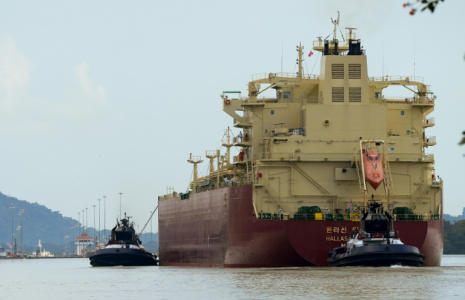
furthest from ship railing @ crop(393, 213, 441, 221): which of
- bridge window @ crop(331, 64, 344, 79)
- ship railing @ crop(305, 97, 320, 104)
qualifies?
ship railing @ crop(305, 97, 320, 104)

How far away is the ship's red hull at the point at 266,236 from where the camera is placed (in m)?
58.2

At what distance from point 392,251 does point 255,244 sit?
27.3ft

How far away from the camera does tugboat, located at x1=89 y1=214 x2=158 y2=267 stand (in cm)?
8112

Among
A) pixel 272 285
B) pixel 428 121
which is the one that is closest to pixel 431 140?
pixel 428 121

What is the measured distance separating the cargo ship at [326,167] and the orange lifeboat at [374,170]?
0.18ft

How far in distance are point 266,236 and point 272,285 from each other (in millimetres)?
13069

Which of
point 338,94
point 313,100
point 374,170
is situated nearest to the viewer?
point 374,170

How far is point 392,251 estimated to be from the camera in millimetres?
54969

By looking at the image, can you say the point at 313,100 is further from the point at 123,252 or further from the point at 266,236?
the point at 123,252

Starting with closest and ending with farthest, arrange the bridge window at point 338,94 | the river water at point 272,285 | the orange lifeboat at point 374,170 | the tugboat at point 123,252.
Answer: the river water at point 272,285, the orange lifeboat at point 374,170, the bridge window at point 338,94, the tugboat at point 123,252

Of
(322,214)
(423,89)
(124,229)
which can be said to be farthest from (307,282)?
(124,229)

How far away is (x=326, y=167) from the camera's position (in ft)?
199

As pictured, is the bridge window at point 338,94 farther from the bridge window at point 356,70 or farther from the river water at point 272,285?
the river water at point 272,285

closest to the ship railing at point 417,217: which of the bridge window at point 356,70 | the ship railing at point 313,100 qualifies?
the bridge window at point 356,70
